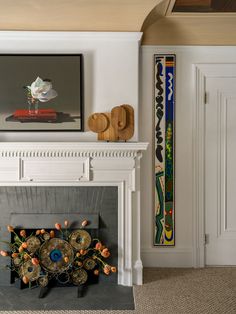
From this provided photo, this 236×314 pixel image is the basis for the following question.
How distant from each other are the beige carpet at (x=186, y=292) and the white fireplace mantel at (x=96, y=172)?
0.24m

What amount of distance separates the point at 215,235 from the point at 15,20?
264cm

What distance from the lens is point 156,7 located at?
3125 mm

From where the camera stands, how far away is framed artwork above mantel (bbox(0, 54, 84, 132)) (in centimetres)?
322

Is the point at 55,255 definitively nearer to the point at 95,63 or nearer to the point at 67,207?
the point at 67,207

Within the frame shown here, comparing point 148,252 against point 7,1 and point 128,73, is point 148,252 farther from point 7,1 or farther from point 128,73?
point 7,1

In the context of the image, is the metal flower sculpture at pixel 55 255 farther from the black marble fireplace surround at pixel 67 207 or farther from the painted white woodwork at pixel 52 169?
the painted white woodwork at pixel 52 169

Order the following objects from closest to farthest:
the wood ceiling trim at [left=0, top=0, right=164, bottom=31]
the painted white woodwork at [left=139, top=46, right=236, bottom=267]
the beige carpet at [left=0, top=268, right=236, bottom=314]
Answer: the beige carpet at [left=0, top=268, right=236, bottom=314] → the wood ceiling trim at [left=0, top=0, right=164, bottom=31] → the painted white woodwork at [left=139, top=46, right=236, bottom=267]

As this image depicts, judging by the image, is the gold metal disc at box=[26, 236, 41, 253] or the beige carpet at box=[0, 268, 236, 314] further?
the gold metal disc at box=[26, 236, 41, 253]

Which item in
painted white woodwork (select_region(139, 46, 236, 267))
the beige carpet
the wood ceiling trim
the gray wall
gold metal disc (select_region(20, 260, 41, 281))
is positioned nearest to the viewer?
the beige carpet

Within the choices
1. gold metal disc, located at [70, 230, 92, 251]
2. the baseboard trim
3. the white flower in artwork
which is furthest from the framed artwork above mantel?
the baseboard trim

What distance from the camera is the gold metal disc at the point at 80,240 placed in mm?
3146

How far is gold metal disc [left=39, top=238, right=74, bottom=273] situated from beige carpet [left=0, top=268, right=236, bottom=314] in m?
0.45

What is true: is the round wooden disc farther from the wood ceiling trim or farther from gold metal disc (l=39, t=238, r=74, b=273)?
gold metal disc (l=39, t=238, r=74, b=273)

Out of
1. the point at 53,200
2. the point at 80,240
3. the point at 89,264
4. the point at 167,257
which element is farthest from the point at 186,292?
the point at 53,200
